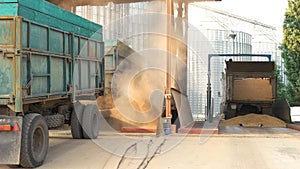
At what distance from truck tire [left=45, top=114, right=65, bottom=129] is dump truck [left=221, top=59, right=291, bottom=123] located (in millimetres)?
10033

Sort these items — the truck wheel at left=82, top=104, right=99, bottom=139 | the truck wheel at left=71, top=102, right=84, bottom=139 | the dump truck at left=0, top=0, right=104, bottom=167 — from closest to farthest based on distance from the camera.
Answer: the dump truck at left=0, top=0, right=104, bottom=167, the truck wheel at left=71, top=102, right=84, bottom=139, the truck wheel at left=82, top=104, right=99, bottom=139

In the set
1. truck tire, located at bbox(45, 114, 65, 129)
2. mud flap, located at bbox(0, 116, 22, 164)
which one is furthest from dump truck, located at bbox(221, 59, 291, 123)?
mud flap, located at bbox(0, 116, 22, 164)

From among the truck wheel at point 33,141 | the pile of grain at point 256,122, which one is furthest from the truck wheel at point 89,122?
the pile of grain at point 256,122

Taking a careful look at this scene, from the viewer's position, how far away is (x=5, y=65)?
610cm

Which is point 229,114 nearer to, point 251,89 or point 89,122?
point 251,89

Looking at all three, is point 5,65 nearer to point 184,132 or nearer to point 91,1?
point 184,132

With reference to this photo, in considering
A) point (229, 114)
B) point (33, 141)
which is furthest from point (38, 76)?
point (229, 114)

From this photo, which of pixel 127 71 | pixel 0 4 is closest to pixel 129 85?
pixel 127 71

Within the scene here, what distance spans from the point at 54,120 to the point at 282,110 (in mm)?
12091

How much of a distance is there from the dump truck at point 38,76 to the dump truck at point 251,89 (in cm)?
900

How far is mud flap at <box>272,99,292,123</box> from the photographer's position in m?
17.0

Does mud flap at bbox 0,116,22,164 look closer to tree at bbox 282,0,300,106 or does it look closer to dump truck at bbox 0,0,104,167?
dump truck at bbox 0,0,104,167

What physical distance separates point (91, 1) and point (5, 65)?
9.52 m

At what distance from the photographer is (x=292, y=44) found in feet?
73.3
